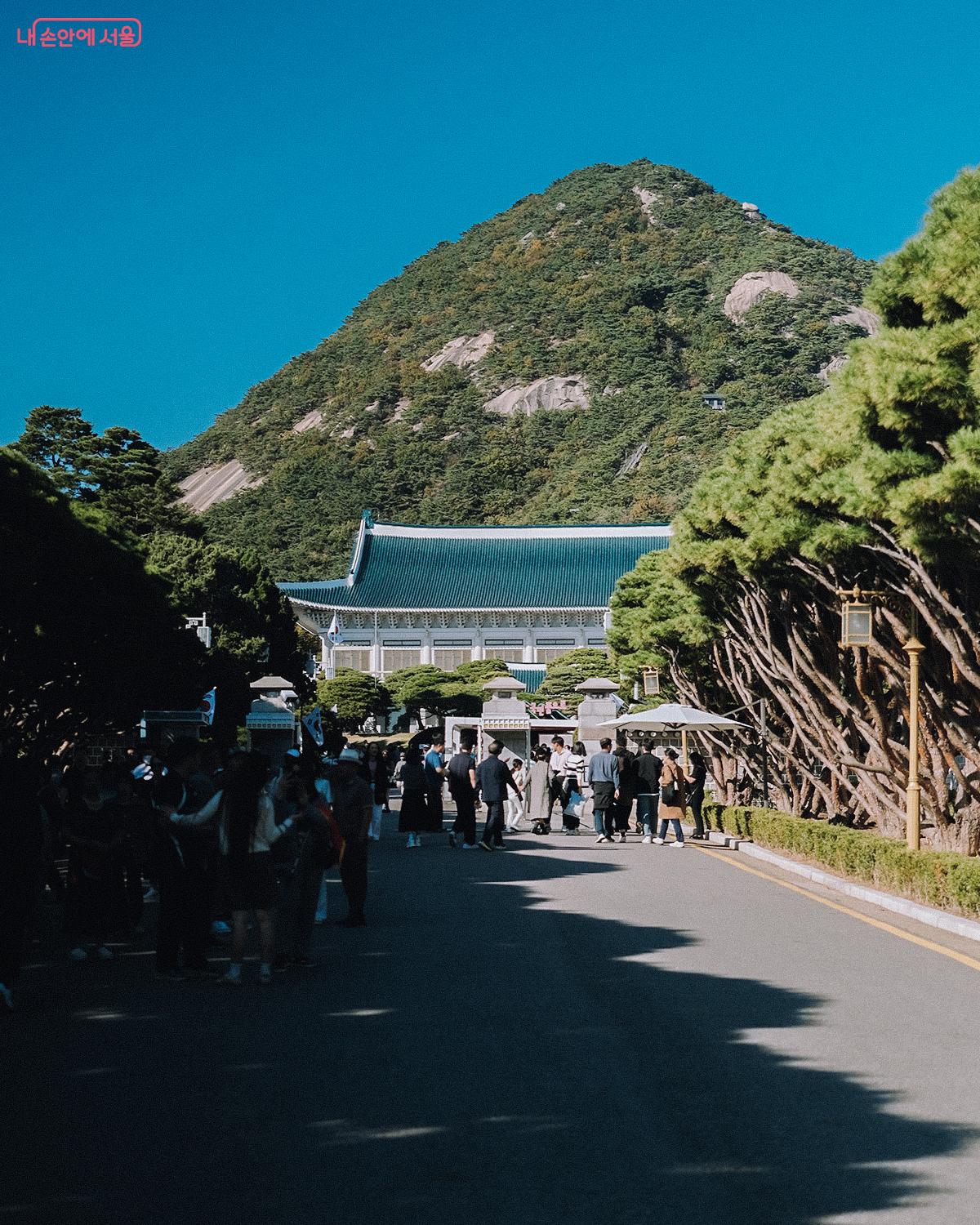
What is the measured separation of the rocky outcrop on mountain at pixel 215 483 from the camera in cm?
13175

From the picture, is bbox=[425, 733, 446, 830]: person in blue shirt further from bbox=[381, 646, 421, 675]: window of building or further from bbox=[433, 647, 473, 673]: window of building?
bbox=[381, 646, 421, 675]: window of building

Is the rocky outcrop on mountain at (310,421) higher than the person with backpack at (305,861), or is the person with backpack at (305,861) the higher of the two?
the rocky outcrop on mountain at (310,421)

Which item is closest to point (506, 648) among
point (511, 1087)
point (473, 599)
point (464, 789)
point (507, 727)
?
point (473, 599)

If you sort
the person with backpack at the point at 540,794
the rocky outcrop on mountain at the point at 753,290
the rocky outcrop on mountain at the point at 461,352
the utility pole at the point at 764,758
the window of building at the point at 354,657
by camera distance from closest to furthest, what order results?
the utility pole at the point at 764,758, the person with backpack at the point at 540,794, the window of building at the point at 354,657, the rocky outcrop on mountain at the point at 753,290, the rocky outcrop on mountain at the point at 461,352

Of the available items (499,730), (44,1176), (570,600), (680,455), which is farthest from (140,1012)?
(680,455)

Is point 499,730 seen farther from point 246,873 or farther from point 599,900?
point 246,873

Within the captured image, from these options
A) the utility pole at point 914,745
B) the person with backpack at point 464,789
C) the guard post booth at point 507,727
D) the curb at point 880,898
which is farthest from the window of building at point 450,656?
the utility pole at point 914,745

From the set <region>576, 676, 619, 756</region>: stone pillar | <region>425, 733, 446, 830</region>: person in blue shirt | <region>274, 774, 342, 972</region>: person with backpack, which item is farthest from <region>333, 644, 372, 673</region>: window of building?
<region>274, 774, 342, 972</region>: person with backpack

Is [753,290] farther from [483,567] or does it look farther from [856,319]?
[483,567]

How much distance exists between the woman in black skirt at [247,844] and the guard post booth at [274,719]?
25872 millimetres

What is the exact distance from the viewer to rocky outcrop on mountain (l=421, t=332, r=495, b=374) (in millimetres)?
138125

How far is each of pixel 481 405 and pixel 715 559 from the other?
107 meters

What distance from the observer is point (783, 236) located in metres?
147

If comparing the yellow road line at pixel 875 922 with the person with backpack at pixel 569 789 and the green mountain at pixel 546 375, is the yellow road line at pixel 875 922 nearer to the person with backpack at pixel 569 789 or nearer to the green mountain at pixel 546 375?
the person with backpack at pixel 569 789
